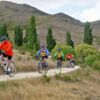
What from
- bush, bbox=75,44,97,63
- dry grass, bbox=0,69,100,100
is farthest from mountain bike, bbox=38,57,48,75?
bush, bbox=75,44,97,63

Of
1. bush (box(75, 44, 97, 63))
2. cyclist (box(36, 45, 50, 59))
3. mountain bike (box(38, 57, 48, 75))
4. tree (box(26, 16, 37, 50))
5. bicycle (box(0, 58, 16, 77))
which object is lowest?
bush (box(75, 44, 97, 63))

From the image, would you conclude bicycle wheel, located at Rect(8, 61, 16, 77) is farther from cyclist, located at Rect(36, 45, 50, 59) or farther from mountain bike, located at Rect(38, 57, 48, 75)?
mountain bike, located at Rect(38, 57, 48, 75)

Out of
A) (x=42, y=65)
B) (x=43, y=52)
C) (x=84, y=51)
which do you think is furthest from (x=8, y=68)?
(x=84, y=51)

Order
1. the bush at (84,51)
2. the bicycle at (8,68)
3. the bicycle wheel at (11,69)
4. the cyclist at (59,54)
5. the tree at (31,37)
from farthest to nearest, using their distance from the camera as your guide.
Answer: the tree at (31,37)
the bush at (84,51)
the cyclist at (59,54)
the bicycle wheel at (11,69)
the bicycle at (8,68)

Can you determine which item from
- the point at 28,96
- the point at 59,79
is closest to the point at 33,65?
the point at 59,79

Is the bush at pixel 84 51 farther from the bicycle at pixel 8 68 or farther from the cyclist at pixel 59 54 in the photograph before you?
the bicycle at pixel 8 68

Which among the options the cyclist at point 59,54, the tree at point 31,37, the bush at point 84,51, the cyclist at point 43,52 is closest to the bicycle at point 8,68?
the cyclist at point 43,52

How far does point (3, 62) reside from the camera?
24.3 m

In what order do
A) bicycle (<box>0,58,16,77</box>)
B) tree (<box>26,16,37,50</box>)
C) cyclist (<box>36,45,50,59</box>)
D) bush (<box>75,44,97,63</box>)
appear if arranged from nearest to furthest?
bicycle (<box>0,58,16,77</box>), cyclist (<box>36,45,50,59</box>), bush (<box>75,44,97,63</box>), tree (<box>26,16,37,50</box>)

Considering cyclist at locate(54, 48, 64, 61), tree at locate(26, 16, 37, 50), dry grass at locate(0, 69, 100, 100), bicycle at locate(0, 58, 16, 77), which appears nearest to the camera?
dry grass at locate(0, 69, 100, 100)

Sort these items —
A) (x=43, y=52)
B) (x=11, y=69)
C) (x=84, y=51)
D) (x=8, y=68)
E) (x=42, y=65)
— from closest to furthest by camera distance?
1. (x=8, y=68)
2. (x=11, y=69)
3. (x=43, y=52)
4. (x=42, y=65)
5. (x=84, y=51)

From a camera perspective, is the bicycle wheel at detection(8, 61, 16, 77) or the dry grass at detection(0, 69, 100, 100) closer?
the dry grass at detection(0, 69, 100, 100)

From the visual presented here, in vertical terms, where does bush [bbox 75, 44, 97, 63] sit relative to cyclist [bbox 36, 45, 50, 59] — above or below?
below

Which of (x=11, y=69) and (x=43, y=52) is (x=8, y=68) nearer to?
(x=11, y=69)
